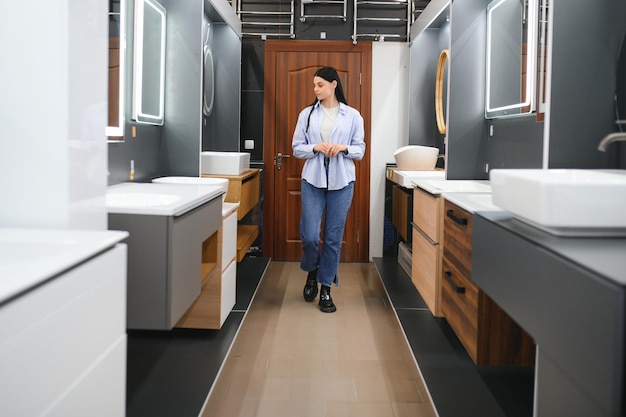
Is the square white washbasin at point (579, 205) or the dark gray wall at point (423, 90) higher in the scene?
the dark gray wall at point (423, 90)

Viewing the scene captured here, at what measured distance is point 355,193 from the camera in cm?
621

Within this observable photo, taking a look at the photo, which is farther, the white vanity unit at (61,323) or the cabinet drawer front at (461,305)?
the cabinet drawer front at (461,305)

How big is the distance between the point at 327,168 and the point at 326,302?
91cm

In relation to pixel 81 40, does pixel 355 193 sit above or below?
below

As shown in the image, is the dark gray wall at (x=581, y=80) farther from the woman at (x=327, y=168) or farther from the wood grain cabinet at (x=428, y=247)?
the woman at (x=327, y=168)

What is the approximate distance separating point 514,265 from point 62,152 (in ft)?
4.36

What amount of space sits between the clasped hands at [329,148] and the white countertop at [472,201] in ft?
3.55

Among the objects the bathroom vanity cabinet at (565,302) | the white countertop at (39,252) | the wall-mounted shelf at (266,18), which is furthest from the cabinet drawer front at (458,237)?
the wall-mounted shelf at (266,18)

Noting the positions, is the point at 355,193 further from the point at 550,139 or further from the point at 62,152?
the point at 62,152

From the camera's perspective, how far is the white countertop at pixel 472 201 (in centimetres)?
265

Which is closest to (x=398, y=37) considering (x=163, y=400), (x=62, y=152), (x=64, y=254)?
(x=163, y=400)

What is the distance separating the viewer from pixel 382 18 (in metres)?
6.11

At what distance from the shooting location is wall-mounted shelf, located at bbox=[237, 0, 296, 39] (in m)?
6.08

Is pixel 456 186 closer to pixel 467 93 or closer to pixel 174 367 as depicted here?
pixel 467 93
